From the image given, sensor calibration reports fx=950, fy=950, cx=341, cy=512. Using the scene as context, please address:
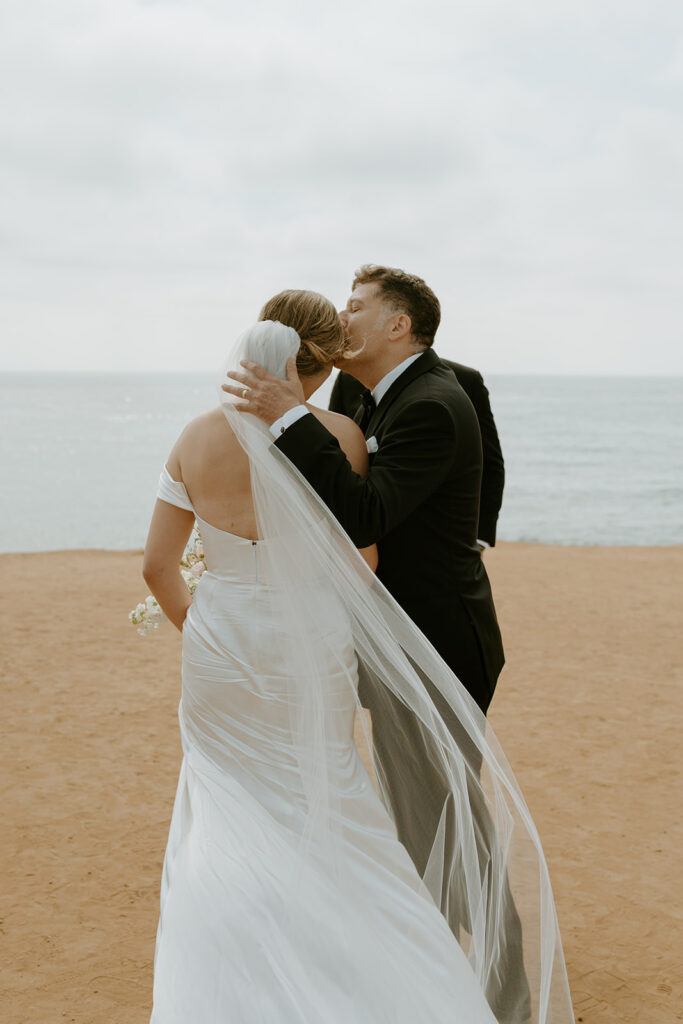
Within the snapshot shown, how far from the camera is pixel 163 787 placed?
20.5 ft

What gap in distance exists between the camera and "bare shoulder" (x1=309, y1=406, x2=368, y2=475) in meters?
2.97

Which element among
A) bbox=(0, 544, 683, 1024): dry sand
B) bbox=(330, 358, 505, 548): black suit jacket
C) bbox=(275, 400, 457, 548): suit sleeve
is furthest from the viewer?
bbox=(330, 358, 505, 548): black suit jacket

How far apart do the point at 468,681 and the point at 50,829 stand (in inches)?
130

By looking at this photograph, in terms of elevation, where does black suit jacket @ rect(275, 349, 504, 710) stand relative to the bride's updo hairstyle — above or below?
below

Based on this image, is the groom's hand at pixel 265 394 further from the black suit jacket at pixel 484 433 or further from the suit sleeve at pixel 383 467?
the black suit jacket at pixel 484 433

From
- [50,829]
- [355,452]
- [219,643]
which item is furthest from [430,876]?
[50,829]

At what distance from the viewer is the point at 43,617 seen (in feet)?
37.0

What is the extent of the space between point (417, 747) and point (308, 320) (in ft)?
4.52

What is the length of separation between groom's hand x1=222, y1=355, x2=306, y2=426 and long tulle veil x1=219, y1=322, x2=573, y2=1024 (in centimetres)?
4

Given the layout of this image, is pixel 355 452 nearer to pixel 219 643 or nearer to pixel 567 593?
pixel 219 643

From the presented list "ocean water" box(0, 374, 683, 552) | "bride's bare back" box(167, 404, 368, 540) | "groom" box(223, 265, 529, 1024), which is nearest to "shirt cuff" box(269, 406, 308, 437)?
"groom" box(223, 265, 529, 1024)

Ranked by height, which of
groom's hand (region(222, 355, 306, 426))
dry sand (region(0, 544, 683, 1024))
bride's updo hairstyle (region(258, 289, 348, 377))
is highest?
bride's updo hairstyle (region(258, 289, 348, 377))

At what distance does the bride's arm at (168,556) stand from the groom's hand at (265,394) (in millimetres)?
439

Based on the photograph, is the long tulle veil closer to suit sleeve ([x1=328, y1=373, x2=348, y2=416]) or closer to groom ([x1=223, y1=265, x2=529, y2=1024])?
groom ([x1=223, y1=265, x2=529, y2=1024])
